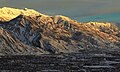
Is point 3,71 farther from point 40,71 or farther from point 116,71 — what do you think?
point 116,71

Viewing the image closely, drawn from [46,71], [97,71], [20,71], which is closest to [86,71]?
[97,71]

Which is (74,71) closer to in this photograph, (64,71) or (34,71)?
(64,71)

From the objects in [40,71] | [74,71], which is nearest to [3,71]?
[40,71]

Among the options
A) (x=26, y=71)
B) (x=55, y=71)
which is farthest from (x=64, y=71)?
(x=26, y=71)

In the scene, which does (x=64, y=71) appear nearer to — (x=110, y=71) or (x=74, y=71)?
(x=74, y=71)

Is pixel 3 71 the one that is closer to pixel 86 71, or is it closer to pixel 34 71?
pixel 34 71
